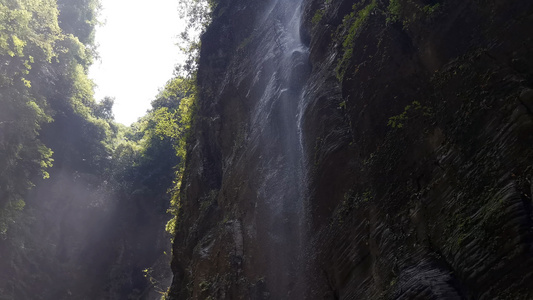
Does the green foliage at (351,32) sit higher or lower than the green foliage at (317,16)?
lower

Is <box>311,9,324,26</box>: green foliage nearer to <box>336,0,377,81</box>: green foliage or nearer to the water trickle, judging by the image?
the water trickle

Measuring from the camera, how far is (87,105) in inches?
1480

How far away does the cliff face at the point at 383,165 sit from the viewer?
17.7ft

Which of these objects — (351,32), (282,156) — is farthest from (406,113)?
(282,156)

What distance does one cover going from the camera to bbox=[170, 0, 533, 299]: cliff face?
5.39 metres

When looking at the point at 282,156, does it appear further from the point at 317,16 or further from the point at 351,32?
the point at 317,16

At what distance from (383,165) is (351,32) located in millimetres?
3464

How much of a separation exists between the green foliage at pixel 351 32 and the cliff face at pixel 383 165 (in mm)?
43

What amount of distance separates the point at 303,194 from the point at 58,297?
22272 millimetres

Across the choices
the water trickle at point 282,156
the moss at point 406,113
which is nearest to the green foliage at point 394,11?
the moss at point 406,113

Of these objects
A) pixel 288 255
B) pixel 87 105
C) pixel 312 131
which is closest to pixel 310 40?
pixel 312 131

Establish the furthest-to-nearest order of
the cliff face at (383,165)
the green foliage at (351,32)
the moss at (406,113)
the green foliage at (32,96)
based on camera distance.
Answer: the green foliage at (32,96)
the green foliage at (351,32)
the moss at (406,113)
the cliff face at (383,165)

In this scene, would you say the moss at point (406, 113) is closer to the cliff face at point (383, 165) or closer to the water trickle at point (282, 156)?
the cliff face at point (383, 165)

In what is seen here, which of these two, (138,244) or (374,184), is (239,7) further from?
(138,244)
